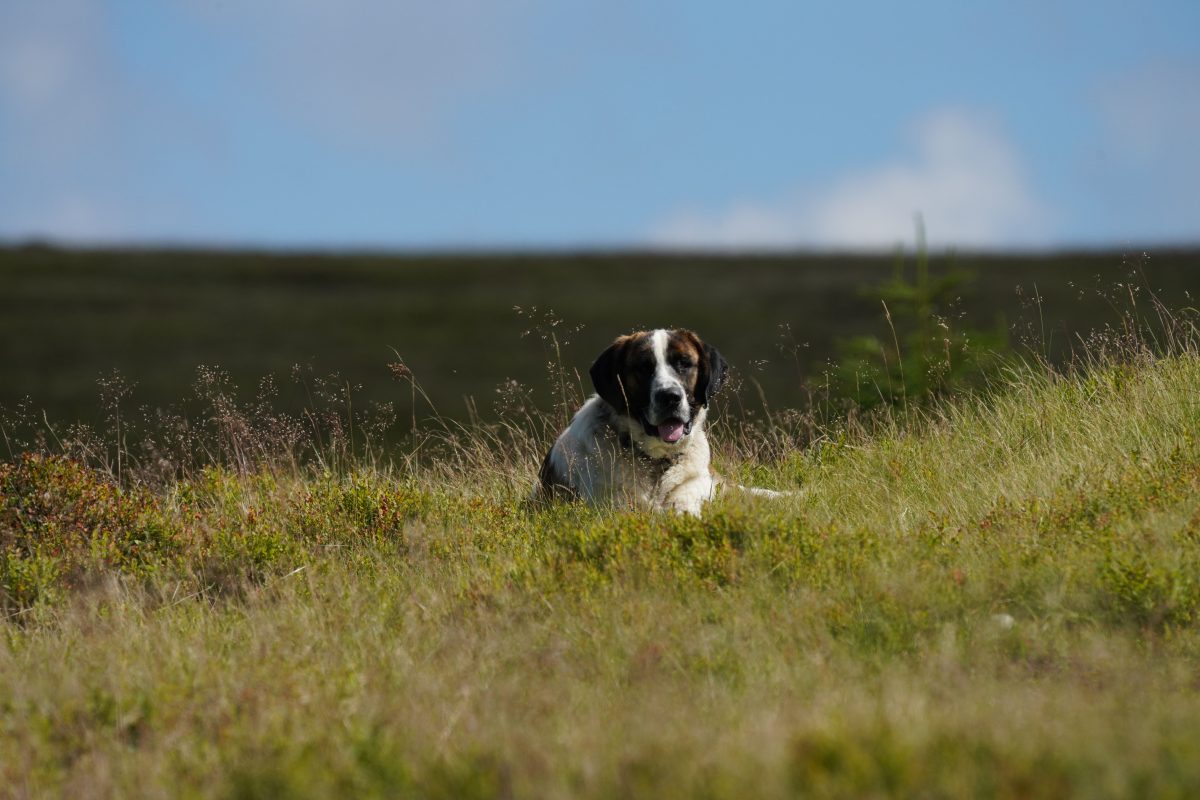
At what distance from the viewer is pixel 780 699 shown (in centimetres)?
461

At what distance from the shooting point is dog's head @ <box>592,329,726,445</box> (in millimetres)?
7090

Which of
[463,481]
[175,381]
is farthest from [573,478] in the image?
[175,381]

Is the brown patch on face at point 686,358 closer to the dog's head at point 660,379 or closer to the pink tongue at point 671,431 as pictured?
the dog's head at point 660,379

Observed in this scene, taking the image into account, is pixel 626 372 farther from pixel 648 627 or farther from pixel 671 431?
pixel 648 627

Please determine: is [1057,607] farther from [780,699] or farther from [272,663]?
[272,663]

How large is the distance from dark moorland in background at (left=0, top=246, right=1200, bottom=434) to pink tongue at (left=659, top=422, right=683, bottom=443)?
877 inches

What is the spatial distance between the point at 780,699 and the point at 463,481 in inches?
168

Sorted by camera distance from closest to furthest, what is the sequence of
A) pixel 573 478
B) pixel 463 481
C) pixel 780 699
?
pixel 780 699, pixel 573 478, pixel 463 481

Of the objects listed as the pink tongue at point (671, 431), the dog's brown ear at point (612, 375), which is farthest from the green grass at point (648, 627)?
the dog's brown ear at point (612, 375)

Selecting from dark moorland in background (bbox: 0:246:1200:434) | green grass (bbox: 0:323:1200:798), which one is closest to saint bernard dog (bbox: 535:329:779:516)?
green grass (bbox: 0:323:1200:798)

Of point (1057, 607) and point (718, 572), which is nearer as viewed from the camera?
point (1057, 607)

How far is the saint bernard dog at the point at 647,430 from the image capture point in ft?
23.5

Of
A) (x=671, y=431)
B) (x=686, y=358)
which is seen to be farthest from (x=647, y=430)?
(x=686, y=358)

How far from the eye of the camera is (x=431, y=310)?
53.7m
